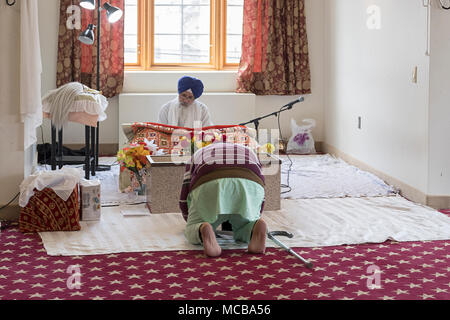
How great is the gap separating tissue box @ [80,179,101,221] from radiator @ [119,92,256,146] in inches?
119

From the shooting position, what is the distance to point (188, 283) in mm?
3088

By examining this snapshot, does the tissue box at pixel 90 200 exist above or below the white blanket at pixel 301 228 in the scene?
above

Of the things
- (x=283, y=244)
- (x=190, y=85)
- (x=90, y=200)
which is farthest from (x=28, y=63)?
(x=190, y=85)

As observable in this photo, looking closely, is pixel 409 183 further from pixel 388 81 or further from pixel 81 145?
pixel 81 145

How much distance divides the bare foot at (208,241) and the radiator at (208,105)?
3984 millimetres

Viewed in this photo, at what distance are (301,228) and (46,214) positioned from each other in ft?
5.21

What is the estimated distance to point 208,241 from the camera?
3.49 meters

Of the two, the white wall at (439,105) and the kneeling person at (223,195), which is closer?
the kneeling person at (223,195)

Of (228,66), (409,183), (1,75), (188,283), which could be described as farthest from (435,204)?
(228,66)

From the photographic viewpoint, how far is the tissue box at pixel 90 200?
14.1 ft

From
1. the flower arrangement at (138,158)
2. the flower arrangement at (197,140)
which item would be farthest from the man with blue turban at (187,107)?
the flower arrangement at (138,158)

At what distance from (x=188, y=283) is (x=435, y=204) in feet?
8.03

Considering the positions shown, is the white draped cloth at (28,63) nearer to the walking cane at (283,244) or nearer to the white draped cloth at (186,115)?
the walking cane at (283,244)

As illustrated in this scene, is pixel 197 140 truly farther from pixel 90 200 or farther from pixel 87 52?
pixel 87 52
